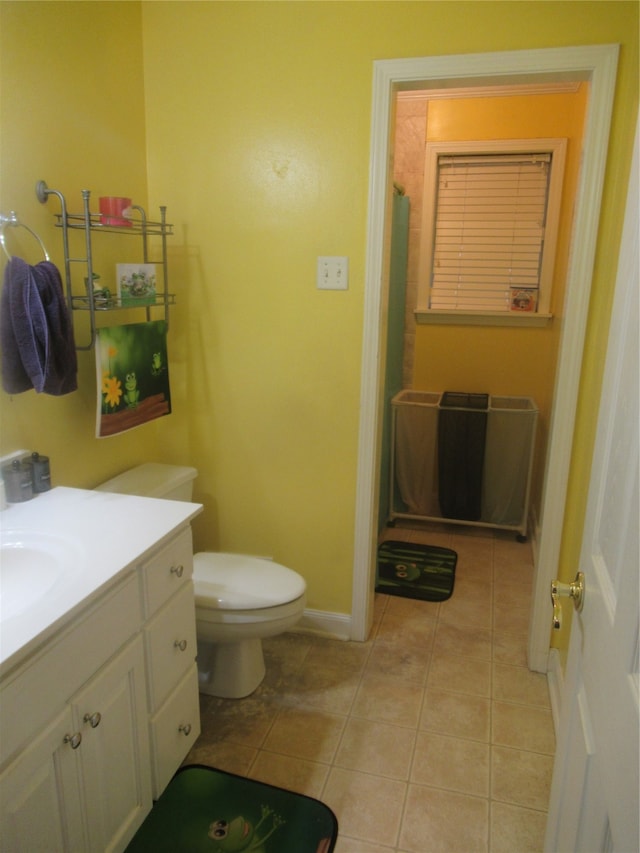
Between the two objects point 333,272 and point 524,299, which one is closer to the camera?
point 333,272

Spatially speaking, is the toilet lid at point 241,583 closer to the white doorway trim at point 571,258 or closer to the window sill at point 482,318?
the white doorway trim at point 571,258

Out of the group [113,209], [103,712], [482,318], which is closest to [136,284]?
[113,209]

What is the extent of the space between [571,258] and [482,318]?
58.9 inches

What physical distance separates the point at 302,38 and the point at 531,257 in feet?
6.37

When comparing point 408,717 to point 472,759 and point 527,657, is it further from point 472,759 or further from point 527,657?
point 527,657

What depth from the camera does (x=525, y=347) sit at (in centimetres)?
345

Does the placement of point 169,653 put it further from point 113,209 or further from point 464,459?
point 464,459

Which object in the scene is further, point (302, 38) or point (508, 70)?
point (302, 38)

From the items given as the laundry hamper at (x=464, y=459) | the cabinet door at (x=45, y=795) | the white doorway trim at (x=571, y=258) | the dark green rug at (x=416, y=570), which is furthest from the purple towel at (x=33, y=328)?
the laundry hamper at (x=464, y=459)

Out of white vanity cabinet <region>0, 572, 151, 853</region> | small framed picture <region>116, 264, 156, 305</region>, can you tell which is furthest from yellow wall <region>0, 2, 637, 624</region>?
white vanity cabinet <region>0, 572, 151, 853</region>

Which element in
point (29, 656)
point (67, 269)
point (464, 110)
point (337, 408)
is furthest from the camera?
point (464, 110)

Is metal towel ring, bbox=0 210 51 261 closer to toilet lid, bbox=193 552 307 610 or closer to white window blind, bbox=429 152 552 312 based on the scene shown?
toilet lid, bbox=193 552 307 610

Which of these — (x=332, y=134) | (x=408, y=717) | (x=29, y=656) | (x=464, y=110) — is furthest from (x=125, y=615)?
(x=464, y=110)

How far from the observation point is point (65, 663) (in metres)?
1.14
